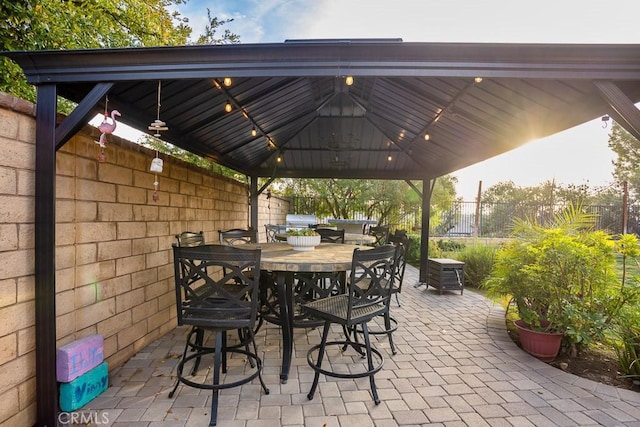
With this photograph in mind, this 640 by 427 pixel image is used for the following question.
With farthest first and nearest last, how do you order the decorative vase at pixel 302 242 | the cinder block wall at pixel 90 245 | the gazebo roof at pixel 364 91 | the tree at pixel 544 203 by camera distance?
the tree at pixel 544 203 < the decorative vase at pixel 302 242 < the gazebo roof at pixel 364 91 < the cinder block wall at pixel 90 245

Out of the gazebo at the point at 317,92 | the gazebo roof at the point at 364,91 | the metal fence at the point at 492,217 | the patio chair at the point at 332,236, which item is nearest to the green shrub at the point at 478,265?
the gazebo roof at the point at 364,91

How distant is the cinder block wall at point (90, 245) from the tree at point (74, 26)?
1874 mm

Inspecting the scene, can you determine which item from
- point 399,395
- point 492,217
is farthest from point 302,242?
point 492,217

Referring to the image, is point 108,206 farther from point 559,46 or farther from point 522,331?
point 522,331

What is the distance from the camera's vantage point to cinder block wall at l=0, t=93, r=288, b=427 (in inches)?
65.0

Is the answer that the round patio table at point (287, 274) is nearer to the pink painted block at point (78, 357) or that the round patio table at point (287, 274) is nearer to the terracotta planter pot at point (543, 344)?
the pink painted block at point (78, 357)

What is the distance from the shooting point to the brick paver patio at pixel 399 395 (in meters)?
1.89

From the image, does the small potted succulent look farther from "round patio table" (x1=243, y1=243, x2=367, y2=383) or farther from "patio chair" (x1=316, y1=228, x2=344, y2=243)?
"patio chair" (x1=316, y1=228, x2=344, y2=243)

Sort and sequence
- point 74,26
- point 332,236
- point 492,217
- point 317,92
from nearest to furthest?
point 74,26 < point 317,92 < point 332,236 < point 492,217

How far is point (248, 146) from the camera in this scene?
5.34 m

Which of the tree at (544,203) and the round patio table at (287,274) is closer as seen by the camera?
the round patio table at (287,274)

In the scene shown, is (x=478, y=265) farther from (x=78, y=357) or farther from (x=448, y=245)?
(x=78, y=357)

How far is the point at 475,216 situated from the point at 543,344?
7.93 m

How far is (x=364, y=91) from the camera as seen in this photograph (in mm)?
4262
